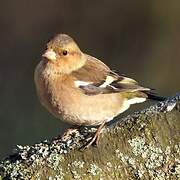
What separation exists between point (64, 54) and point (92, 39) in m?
5.44

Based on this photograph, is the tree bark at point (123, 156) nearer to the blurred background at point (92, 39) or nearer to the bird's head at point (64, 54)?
the bird's head at point (64, 54)

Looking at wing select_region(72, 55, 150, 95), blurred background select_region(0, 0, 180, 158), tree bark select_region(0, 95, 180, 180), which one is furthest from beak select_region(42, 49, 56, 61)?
blurred background select_region(0, 0, 180, 158)

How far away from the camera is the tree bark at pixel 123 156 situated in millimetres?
2684

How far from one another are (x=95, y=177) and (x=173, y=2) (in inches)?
272

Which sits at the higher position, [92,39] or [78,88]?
[78,88]

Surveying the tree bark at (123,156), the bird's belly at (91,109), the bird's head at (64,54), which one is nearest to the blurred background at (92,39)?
the bird's head at (64,54)

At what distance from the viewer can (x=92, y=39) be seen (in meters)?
9.52

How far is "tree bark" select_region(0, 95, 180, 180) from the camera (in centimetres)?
268

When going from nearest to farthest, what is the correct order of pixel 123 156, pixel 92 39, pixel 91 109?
pixel 123 156
pixel 91 109
pixel 92 39

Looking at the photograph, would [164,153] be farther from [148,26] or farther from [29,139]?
[148,26]

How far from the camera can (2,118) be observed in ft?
26.5

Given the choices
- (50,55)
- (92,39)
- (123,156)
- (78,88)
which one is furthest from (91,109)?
(92,39)

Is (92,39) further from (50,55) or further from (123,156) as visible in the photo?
(123,156)

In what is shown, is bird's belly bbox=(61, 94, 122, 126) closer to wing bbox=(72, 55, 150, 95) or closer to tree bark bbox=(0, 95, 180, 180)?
wing bbox=(72, 55, 150, 95)
